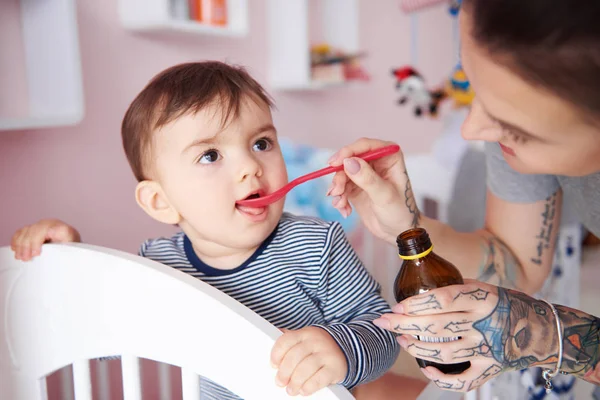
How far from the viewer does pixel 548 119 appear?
1.97ft

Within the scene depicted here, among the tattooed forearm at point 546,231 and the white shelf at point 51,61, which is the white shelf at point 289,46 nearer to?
the white shelf at point 51,61

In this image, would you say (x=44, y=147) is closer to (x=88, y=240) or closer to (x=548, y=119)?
(x=88, y=240)

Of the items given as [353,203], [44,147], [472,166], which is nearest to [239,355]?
[353,203]

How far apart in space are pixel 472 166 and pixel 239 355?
1.31 metres

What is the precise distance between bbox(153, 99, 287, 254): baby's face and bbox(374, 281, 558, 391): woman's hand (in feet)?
0.90

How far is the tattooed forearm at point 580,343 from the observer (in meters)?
0.74

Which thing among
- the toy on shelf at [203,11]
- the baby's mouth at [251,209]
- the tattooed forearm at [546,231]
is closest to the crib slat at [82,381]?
the baby's mouth at [251,209]

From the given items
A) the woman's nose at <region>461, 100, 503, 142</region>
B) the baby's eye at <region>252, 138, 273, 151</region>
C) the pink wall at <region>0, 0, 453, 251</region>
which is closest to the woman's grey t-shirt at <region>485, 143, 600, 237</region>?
the woman's nose at <region>461, 100, 503, 142</region>

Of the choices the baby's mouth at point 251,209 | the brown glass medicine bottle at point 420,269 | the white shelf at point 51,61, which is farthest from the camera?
the white shelf at point 51,61

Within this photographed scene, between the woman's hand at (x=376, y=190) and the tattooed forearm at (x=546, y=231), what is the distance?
273 millimetres

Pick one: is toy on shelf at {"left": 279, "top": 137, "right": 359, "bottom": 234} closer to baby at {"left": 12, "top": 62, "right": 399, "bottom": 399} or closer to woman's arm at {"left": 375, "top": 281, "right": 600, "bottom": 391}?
baby at {"left": 12, "top": 62, "right": 399, "bottom": 399}

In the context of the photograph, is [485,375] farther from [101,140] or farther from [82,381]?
[101,140]

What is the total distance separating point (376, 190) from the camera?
2.90 feet

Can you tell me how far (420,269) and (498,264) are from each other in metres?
0.50
